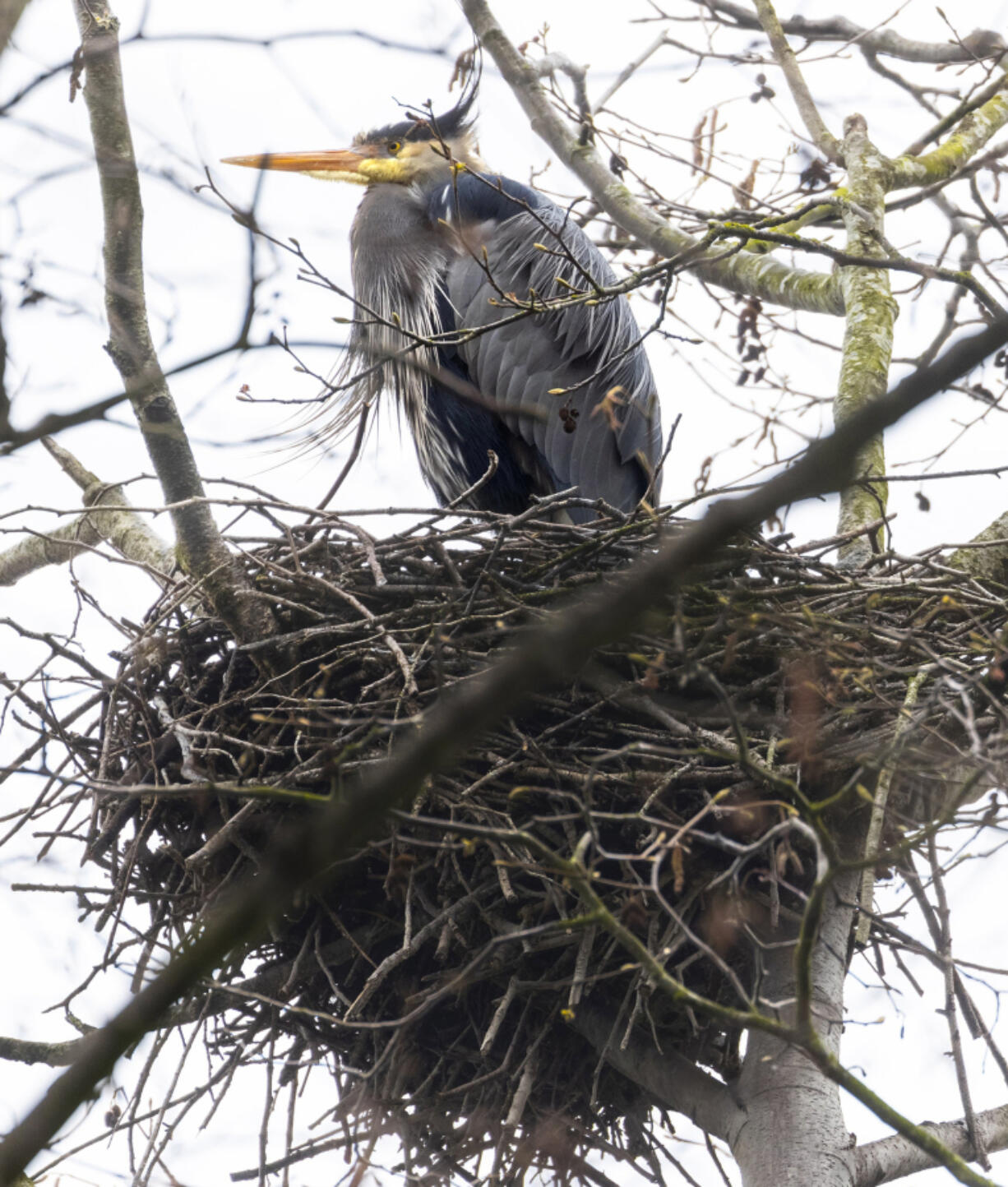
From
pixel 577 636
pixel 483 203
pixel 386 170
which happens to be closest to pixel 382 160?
pixel 386 170

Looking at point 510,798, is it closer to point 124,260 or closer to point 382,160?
point 124,260

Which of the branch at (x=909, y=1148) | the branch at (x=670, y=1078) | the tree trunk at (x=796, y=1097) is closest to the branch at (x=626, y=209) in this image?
the tree trunk at (x=796, y=1097)

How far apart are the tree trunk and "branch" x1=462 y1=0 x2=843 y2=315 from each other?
2.13 meters

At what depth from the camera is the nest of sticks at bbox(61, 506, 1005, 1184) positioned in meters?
2.23

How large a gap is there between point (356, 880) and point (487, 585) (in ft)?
2.13

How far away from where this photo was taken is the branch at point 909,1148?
6.58 feet

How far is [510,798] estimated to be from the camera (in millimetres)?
2311

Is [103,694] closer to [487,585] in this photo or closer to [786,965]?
[487,585]

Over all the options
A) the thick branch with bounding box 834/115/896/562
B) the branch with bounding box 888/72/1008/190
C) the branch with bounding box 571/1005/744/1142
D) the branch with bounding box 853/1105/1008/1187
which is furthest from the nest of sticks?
the branch with bounding box 888/72/1008/190

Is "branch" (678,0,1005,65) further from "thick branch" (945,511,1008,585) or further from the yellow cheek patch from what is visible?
"thick branch" (945,511,1008,585)

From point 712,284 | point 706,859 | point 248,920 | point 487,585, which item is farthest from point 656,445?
point 248,920

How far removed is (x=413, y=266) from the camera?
13.9ft

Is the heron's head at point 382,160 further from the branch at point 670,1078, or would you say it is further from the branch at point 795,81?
the branch at point 670,1078

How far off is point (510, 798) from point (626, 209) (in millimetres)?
2292
